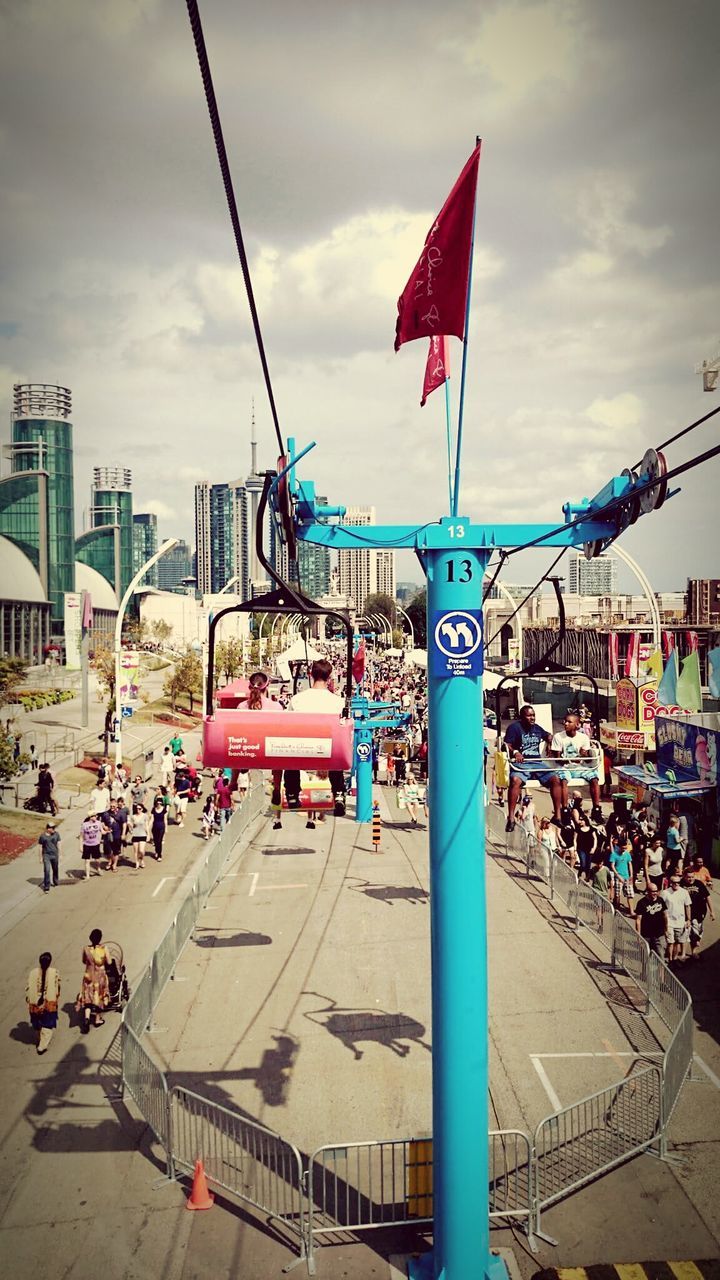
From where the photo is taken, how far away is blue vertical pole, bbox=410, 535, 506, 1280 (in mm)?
6457

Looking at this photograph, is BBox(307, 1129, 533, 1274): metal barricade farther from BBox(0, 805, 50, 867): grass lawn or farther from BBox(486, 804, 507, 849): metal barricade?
BBox(0, 805, 50, 867): grass lawn

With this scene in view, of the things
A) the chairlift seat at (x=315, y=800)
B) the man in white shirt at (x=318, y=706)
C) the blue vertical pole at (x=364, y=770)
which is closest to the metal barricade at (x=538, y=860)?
the blue vertical pole at (x=364, y=770)

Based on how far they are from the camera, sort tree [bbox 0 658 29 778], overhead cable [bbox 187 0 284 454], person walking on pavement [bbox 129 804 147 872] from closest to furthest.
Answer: overhead cable [bbox 187 0 284 454], person walking on pavement [bbox 129 804 147 872], tree [bbox 0 658 29 778]

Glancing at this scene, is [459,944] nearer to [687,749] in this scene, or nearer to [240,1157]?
[240,1157]

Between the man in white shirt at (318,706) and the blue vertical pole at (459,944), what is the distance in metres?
1.51

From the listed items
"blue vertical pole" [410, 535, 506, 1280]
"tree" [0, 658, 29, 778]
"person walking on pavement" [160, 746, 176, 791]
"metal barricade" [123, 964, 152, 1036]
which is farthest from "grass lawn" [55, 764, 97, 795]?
"blue vertical pole" [410, 535, 506, 1280]

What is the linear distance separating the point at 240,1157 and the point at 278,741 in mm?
4432

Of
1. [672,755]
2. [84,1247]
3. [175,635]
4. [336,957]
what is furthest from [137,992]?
[175,635]

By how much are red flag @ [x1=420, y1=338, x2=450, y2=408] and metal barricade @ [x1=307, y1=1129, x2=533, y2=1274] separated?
6617mm

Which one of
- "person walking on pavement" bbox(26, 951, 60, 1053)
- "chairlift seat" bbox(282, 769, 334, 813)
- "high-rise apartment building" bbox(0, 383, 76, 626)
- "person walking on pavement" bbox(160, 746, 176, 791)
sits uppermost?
"high-rise apartment building" bbox(0, 383, 76, 626)

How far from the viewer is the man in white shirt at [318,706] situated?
26.6ft

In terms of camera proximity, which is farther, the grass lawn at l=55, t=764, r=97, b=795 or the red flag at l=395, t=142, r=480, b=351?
the grass lawn at l=55, t=764, r=97, b=795

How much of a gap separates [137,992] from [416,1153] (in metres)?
4.31

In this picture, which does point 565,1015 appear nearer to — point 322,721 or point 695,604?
point 322,721
